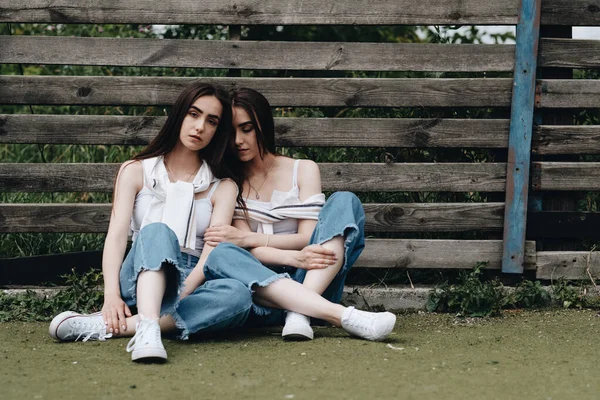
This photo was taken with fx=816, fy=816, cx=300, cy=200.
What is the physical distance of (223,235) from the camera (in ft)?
12.8

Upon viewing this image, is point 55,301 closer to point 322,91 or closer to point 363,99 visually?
point 322,91

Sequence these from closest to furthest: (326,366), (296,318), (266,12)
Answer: (326,366) → (296,318) → (266,12)

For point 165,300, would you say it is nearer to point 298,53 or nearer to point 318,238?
point 318,238

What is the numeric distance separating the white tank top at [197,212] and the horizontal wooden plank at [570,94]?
1.94 m

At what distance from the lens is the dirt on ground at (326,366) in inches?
112

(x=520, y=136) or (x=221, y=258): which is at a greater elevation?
(x=520, y=136)

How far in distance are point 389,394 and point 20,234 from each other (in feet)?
9.55

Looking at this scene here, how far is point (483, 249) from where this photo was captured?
4676 mm

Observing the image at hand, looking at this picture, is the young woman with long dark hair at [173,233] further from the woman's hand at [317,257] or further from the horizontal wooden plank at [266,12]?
the horizontal wooden plank at [266,12]

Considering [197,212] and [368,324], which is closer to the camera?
[368,324]

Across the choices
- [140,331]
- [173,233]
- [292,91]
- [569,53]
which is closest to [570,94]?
[569,53]

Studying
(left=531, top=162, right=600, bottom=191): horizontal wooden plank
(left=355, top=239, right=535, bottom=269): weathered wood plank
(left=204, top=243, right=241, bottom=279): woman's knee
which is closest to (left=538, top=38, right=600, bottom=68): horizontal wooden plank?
(left=531, top=162, right=600, bottom=191): horizontal wooden plank

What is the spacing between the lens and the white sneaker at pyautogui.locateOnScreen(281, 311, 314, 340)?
3.64m

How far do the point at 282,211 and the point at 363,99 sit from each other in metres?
0.91
